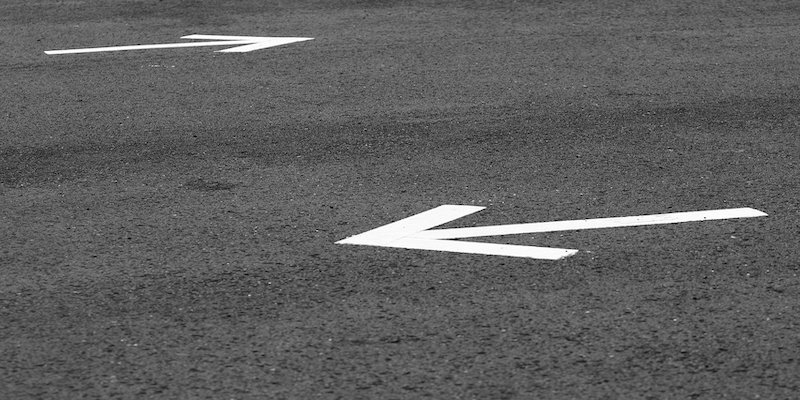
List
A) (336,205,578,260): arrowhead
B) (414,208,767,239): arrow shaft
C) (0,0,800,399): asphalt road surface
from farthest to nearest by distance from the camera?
(414,208,767,239): arrow shaft, (336,205,578,260): arrowhead, (0,0,800,399): asphalt road surface

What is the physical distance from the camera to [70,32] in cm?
1119

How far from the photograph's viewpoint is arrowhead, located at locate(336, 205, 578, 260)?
5602 mm

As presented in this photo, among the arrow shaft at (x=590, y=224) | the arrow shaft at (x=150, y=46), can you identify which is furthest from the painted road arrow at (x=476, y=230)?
the arrow shaft at (x=150, y=46)

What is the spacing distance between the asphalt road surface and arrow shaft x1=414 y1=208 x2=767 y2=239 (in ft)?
0.28

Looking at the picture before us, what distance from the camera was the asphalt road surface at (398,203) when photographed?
14.8ft

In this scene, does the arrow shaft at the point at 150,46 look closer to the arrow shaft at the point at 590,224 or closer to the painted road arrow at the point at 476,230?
the painted road arrow at the point at 476,230

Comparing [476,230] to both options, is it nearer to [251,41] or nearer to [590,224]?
[590,224]

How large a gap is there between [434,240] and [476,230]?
0.25 meters

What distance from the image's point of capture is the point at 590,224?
6008 mm

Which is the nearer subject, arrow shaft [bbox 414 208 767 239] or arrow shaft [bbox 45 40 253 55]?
arrow shaft [bbox 414 208 767 239]

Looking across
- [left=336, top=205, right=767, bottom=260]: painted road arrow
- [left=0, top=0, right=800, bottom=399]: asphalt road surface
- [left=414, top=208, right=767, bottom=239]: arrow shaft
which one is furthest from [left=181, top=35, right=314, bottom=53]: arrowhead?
[left=414, top=208, right=767, bottom=239]: arrow shaft

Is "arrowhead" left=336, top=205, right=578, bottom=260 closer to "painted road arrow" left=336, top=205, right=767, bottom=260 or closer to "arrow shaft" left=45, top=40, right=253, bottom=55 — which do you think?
"painted road arrow" left=336, top=205, right=767, bottom=260

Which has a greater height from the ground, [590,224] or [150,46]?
[590,224]

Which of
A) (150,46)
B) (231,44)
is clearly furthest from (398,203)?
(150,46)
